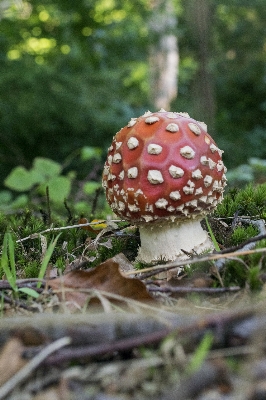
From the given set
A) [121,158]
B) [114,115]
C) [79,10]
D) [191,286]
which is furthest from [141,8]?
[191,286]

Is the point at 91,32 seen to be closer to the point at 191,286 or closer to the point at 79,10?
the point at 79,10

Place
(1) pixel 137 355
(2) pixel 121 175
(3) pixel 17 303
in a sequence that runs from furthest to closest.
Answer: (2) pixel 121 175, (3) pixel 17 303, (1) pixel 137 355

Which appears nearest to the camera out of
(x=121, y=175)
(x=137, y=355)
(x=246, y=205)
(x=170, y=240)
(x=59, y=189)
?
(x=137, y=355)

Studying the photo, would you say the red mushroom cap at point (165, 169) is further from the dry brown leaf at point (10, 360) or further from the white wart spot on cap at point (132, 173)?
the dry brown leaf at point (10, 360)

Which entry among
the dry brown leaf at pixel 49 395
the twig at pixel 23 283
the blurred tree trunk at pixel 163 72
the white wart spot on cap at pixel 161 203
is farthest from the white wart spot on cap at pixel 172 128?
the blurred tree trunk at pixel 163 72

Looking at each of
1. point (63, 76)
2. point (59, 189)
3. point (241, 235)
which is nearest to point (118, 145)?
point (241, 235)

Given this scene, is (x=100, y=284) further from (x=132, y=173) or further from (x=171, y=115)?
(x=171, y=115)

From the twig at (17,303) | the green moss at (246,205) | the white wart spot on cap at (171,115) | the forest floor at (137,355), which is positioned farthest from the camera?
the green moss at (246,205)
